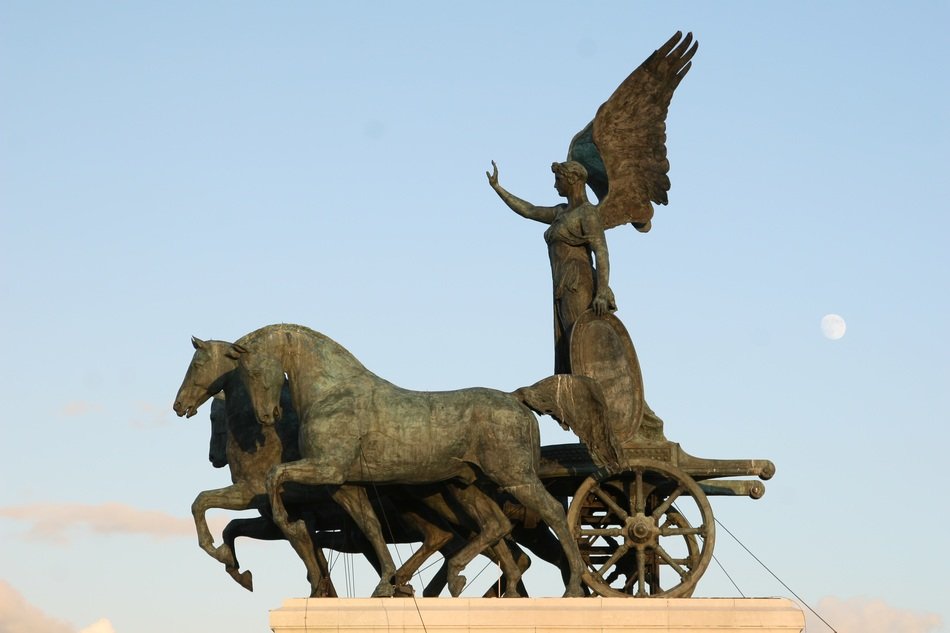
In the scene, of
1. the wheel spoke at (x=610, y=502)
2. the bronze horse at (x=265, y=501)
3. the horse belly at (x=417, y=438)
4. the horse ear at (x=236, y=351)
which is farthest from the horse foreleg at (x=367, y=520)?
the wheel spoke at (x=610, y=502)

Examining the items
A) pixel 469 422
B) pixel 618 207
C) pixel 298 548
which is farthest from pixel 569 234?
pixel 298 548

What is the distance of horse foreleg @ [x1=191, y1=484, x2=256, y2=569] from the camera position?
24.6 m

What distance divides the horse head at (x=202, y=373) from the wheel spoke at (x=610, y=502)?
3730 mm

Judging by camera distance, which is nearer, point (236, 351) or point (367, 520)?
point (236, 351)

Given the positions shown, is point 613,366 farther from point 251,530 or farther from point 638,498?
point 251,530

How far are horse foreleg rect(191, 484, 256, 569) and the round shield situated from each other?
3424 millimetres

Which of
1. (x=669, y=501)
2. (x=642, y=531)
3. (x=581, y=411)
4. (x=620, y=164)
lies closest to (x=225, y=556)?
(x=581, y=411)

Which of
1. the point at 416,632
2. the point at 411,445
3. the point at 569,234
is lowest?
the point at 416,632

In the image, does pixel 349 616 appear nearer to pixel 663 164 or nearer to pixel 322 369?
pixel 322 369

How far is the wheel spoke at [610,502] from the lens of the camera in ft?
81.9

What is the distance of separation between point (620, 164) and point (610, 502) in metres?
3.72

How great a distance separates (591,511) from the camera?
25.4 metres

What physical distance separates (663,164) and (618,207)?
27.6 inches

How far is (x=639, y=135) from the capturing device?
26.7 m
